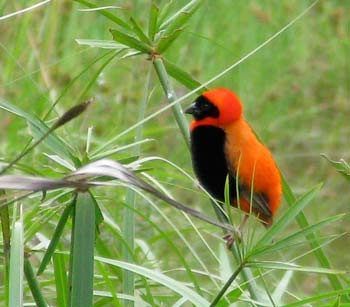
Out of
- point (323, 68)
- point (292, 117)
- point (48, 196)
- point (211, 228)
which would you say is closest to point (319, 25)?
point (323, 68)

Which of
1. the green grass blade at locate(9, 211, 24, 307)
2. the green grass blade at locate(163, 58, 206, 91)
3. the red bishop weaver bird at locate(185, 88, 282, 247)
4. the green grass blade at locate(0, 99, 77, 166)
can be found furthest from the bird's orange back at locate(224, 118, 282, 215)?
the green grass blade at locate(9, 211, 24, 307)

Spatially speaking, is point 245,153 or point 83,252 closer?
point 83,252

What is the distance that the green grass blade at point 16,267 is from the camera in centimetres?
162

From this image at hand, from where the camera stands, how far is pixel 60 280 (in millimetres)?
1968

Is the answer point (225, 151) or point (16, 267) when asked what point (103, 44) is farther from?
point (225, 151)

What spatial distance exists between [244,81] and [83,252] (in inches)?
140

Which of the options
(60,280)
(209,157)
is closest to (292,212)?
(60,280)

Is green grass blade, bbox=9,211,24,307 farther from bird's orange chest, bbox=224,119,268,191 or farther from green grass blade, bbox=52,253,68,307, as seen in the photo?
bird's orange chest, bbox=224,119,268,191

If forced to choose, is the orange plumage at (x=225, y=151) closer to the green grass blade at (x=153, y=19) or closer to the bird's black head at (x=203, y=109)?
the bird's black head at (x=203, y=109)

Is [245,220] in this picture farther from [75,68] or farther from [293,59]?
[293,59]

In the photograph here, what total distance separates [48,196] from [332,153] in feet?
12.6

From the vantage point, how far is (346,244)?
5.15 metres

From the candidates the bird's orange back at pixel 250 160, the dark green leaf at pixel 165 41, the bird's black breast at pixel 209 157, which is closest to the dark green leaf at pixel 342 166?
the dark green leaf at pixel 165 41

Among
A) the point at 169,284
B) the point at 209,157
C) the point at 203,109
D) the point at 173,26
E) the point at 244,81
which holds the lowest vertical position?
the point at 169,284
